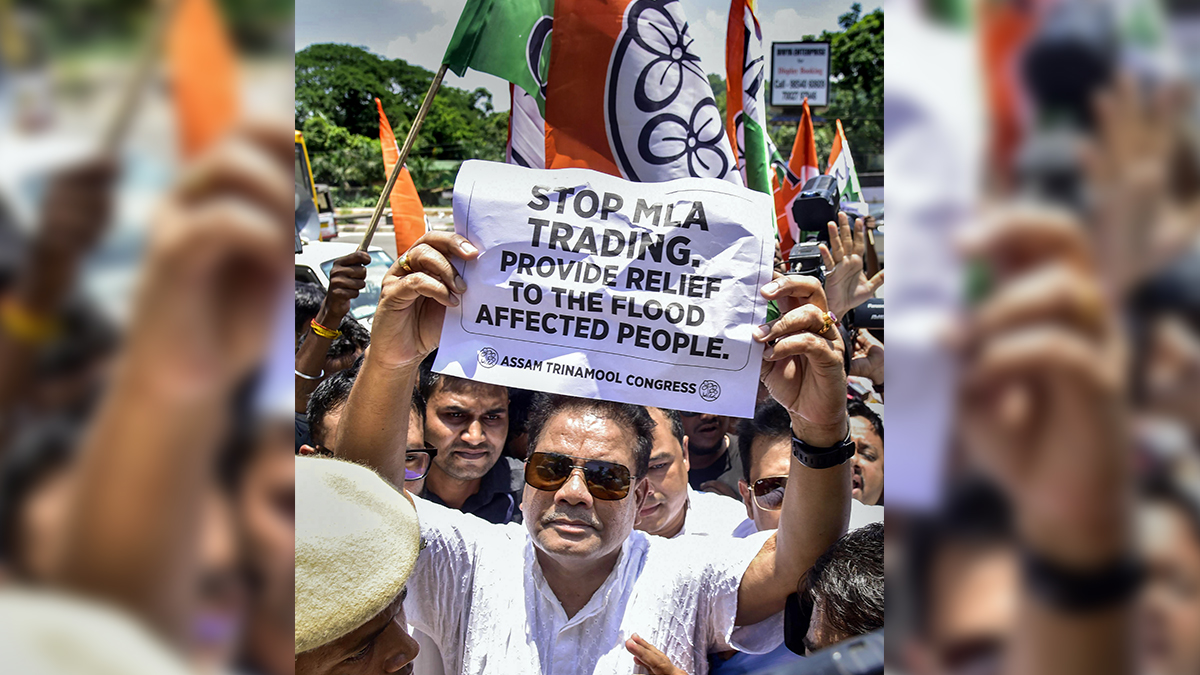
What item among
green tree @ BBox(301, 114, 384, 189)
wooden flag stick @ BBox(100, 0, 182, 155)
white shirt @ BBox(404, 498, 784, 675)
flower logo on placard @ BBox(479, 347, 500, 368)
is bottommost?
white shirt @ BBox(404, 498, 784, 675)

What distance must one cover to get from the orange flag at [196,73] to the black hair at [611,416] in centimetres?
195

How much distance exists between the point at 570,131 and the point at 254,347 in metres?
2.05

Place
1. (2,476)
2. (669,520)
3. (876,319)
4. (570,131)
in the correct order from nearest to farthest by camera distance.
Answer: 1. (2,476)
2. (570,131)
3. (669,520)
4. (876,319)

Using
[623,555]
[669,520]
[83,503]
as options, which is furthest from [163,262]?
[669,520]

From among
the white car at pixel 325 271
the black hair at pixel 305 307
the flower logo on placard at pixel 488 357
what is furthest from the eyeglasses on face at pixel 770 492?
the white car at pixel 325 271

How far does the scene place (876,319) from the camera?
213 inches

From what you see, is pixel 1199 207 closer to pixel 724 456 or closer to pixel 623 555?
pixel 623 555

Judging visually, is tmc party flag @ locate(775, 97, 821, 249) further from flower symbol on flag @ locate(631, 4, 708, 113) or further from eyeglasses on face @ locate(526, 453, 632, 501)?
eyeglasses on face @ locate(526, 453, 632, 501)

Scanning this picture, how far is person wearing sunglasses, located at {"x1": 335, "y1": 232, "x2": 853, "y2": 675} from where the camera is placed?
1.89m

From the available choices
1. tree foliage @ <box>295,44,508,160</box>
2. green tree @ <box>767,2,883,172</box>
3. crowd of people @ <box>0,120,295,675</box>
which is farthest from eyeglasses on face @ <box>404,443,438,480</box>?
tree foliage @ <box>295,44,508,160</box>

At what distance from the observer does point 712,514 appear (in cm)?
313

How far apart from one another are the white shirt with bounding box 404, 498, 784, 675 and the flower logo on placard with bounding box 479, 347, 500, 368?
0.59m

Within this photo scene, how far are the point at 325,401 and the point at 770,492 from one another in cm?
167

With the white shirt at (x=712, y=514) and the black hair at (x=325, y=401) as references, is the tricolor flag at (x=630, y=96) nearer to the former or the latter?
the black hair at (x=325, y=401)
